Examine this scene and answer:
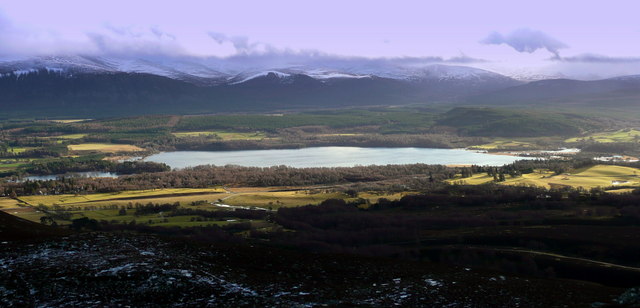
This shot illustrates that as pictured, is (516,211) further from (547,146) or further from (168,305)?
(547,146)

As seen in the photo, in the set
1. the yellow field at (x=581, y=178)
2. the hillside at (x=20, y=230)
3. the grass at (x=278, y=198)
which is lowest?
the grass at (x=278, y=198)

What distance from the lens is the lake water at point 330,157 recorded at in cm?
11994

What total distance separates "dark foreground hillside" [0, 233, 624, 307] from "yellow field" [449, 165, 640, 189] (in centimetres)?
5773

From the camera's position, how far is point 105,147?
149 meters

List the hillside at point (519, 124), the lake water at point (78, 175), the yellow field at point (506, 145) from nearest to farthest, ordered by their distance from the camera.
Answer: the lake water at point (78, 175) → the yellow field at point (506, 145) → the hillside at point (519, 124)

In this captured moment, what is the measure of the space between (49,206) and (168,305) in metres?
53.9

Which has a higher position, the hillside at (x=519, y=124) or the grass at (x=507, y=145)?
the hillside at (x=519, y=124)

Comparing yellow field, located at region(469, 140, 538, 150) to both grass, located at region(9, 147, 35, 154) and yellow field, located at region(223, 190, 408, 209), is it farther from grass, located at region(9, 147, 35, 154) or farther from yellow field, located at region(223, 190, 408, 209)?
grass, located at region(9, 147, 35, 154)

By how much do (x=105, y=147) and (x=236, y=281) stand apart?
134m

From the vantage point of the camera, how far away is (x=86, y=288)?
22.0m

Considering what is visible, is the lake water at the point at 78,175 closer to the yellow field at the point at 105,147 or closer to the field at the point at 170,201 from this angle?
the field at the point at 170,201

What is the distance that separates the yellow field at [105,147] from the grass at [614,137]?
346 feet

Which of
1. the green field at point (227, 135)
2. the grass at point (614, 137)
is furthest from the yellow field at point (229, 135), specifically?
the grass at point (614, 137)

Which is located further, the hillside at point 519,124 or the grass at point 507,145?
the hillside at point 519,124
